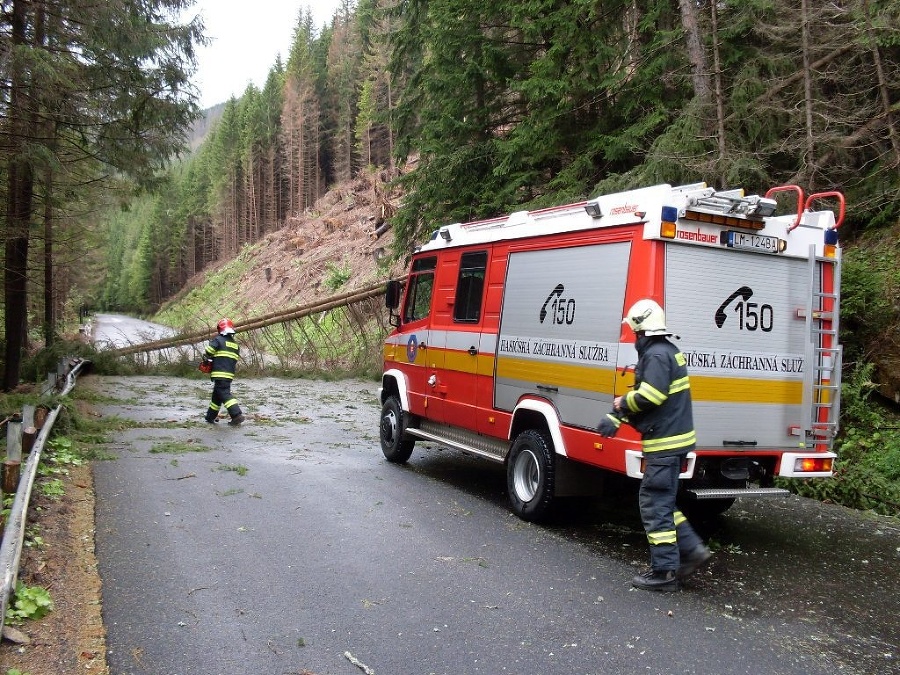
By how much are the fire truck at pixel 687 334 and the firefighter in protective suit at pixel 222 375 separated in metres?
6.41

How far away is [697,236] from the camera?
224 inches

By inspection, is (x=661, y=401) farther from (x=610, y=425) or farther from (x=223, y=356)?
(x=223, y=356)

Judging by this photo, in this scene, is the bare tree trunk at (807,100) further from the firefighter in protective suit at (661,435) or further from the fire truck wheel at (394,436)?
the fire truck wheel at (394,436)

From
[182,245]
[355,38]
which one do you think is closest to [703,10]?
[355,38]

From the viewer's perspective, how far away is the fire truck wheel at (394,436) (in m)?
9.23

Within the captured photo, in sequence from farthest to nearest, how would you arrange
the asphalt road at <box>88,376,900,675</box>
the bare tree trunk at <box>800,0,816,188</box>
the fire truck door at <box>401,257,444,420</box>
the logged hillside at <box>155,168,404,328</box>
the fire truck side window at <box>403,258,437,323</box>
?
the logged hillside at <box>155,168,404,328</box>, the bare tree trunk at <box>800,0,816,188</box>, the fire truck side window at <box>403,258,437,323</box>, the fire truck door at <box>401,257,444,420</box>, the asphalt road at <box>88,376,900,675</box>

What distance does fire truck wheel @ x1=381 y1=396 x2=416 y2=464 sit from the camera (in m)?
9.23

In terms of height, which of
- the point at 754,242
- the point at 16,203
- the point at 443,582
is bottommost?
the point at 443,582

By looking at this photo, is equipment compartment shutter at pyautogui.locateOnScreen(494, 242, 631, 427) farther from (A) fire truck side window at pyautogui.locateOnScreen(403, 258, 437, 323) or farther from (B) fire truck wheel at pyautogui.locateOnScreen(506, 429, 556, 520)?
(A) fire truck side window at pyautogui.locateOnScreen(403, 258, 437, 323)

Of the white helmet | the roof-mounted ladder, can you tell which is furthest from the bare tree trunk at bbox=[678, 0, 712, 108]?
the white helmet

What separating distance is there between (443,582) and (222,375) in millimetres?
8075

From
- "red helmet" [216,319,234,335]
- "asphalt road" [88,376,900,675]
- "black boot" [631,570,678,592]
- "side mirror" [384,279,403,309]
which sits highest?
"side mirror" [384,279,403,309]

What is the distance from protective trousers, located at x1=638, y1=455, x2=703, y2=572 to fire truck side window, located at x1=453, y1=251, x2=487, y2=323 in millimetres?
3063

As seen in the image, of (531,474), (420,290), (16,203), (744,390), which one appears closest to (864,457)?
(744,390)
